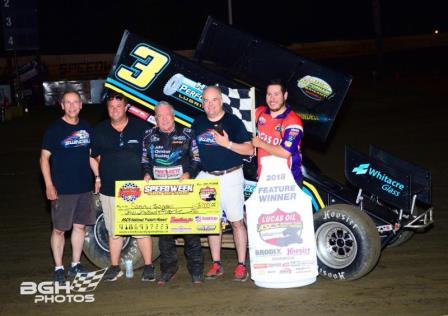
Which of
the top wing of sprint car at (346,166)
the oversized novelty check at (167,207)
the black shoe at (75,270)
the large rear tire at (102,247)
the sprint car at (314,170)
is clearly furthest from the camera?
the large rear tire at (102,247)

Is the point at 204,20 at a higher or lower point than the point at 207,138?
higher

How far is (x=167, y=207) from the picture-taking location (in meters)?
6.71

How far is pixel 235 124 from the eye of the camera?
261 inches

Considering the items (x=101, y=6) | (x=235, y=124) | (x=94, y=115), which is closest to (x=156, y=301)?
(x=235, y=124)

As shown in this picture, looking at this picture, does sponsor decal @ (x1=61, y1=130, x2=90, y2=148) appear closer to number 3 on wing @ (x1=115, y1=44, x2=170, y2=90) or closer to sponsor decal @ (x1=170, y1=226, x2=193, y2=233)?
number 3 on wing @ (x1=115, y1=44, x2=170, y2=90)

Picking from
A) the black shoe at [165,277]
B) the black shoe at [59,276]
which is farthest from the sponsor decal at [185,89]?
the black shoe at [59,276]

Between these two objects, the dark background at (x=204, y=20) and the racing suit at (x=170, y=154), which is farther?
the dark background at (x=204, y=20)

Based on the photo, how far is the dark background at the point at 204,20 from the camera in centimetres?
5206

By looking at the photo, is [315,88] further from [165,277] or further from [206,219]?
[165,277]

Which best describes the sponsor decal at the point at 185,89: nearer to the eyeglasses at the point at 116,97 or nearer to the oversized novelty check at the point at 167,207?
the eyeglasses at the point at 116,97

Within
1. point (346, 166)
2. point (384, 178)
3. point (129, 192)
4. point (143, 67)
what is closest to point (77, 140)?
point (129, 192)

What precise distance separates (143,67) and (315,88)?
5.31ft

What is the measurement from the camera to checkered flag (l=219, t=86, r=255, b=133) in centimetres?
688

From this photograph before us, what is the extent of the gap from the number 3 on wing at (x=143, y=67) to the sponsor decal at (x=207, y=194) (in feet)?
3.98
